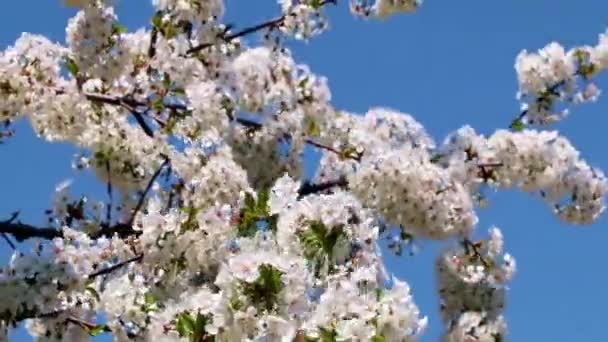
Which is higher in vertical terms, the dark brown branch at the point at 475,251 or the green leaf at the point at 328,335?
the dark brown branch at the point at 475,251

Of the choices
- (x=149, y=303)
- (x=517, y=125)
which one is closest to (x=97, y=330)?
(x=149, y=303)

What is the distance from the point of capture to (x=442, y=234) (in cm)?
666

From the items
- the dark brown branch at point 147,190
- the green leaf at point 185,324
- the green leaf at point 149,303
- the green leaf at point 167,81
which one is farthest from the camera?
the green leaf at point 167,81

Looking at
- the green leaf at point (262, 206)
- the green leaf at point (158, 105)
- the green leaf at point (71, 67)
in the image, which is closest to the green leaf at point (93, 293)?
the green leaf at point (262, 206)

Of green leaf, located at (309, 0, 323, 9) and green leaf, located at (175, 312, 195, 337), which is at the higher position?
green leaf, located at (309, 0, 323, 9)

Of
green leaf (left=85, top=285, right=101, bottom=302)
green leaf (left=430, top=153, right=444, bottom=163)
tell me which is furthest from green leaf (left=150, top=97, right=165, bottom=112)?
green leaf (left=430, top=153, right=444, bottom=163)

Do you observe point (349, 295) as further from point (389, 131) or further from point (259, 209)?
point (389, 131)

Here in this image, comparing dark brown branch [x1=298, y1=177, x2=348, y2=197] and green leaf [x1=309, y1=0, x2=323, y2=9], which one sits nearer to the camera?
dark brown branch [x1=298, y1=177, x2=348, y2=197]

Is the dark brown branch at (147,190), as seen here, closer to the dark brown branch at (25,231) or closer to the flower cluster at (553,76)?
the dark brown branch at (25,231)

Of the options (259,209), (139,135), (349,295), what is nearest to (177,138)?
(139,135)

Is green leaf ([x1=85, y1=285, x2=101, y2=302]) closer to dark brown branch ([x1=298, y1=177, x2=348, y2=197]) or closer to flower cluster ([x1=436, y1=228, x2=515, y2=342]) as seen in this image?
dark brown branch ([x1=298, y1=177, x2=348, y2=197])

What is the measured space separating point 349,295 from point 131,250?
2.77 metres

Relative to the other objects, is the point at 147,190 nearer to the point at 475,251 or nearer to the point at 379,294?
the point at 475,251

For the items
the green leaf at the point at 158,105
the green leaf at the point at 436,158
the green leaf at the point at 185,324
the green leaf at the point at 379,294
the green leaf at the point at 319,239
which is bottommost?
the green leaf at the point at 185,324
